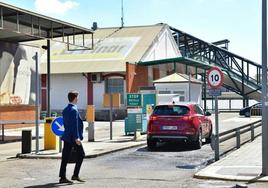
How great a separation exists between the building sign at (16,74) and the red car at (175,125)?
10.7m

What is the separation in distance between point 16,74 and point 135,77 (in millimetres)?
16358

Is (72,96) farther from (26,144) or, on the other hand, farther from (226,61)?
(226,61)

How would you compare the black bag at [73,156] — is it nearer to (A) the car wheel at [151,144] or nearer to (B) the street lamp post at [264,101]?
(B) the street lamp post at [264,101]

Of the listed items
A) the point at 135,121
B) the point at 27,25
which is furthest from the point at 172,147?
the point at 27,25

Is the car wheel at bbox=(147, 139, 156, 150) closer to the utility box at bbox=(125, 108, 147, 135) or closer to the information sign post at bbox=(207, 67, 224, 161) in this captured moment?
the utility box at bbox=(125, 108, 147, 135)

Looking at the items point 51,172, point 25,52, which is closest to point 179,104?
point 51,172

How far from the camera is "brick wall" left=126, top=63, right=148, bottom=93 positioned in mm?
39697

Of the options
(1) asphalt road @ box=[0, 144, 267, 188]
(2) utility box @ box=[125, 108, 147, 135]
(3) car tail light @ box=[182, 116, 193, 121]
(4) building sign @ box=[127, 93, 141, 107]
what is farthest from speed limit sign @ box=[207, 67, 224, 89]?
(4) building sign @ box=[127, 93, 141, 107]

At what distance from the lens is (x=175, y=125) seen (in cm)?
1633

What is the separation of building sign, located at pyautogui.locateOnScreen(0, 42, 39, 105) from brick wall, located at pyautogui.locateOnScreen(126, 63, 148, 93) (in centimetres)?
1288

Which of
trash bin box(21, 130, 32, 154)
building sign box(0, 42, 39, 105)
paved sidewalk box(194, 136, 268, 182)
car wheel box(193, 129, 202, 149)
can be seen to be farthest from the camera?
building sign box(0, 42, 39, 105)

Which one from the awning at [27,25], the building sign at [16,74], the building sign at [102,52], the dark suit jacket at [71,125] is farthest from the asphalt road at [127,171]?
the building sign at [102,52]

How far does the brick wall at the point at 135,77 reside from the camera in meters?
39.7

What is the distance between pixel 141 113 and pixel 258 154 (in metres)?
Answer: 7.99
